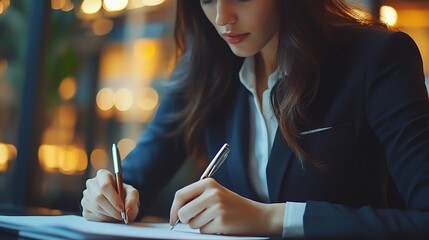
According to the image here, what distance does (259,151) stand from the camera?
1.28 m

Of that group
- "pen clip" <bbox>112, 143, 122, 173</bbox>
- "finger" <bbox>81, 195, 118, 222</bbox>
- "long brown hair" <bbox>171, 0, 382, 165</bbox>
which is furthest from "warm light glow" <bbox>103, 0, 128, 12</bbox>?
"finger" <bbox>81, 195, 118, 222</bbox>

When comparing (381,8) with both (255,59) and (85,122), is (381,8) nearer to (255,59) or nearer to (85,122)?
(255,59)

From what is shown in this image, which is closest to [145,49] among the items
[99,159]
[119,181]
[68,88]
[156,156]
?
[68,88]

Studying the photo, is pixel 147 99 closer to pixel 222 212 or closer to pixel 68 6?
pixel 68 6

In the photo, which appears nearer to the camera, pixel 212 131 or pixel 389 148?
pixel 389 148

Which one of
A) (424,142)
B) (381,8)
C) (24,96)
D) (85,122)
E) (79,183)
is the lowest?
(79,183)

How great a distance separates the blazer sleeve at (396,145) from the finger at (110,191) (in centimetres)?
35

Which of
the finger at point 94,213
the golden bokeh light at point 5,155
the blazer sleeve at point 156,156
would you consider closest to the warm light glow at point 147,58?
the golden bokeh light at point 5,155

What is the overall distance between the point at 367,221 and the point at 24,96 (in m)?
2.13

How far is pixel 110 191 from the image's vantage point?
1086 mm

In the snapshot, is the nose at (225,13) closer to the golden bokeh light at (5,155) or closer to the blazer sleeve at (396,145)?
the blazer sleeve at (396,145)

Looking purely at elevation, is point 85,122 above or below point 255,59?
below

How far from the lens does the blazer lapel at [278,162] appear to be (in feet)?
3.81

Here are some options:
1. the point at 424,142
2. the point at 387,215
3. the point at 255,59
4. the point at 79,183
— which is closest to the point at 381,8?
the point at 255,59
